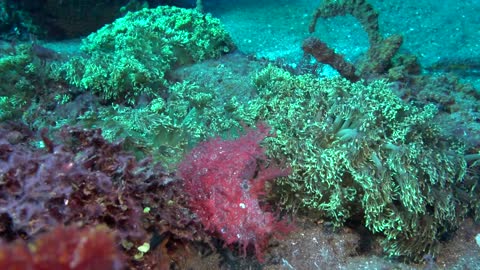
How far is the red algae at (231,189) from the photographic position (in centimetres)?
281

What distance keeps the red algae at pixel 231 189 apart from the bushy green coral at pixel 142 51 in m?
1.73

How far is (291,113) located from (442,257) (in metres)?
2.04

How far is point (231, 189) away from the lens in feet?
9.52

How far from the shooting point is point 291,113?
3.68m

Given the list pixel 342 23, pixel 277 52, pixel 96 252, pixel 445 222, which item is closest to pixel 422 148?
pixel 445 222

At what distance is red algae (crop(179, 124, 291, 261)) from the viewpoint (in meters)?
2.81

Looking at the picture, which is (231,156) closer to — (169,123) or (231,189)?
(231,189)

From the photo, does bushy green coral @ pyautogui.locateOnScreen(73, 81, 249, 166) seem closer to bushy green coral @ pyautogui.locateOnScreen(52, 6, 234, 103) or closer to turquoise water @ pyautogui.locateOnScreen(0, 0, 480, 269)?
turquoise water @ pyautogui.locateOnScreen(0, 0, 480, 269)

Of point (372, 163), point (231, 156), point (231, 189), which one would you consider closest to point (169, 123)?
point (231, 156)

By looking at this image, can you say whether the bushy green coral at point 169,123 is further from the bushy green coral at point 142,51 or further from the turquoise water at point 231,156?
the bushy green coral at point 142,51

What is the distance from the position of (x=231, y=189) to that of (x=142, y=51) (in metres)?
2.88

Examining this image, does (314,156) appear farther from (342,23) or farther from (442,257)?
(342,23)

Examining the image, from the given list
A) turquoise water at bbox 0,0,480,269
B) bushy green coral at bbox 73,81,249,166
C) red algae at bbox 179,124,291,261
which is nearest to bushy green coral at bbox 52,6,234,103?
Answer: turquoise water at bbox 0,0,480,269

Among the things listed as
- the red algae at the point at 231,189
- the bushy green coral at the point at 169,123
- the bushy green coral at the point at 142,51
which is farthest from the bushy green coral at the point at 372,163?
the bushy green coral at the point at 142,51
